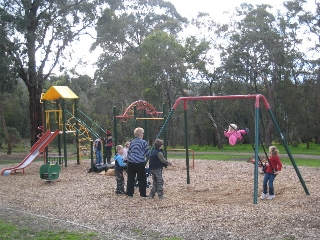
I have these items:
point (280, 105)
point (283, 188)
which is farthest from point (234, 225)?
point (280, 105)

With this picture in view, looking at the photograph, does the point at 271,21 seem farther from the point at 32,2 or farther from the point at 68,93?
the point at 68,93

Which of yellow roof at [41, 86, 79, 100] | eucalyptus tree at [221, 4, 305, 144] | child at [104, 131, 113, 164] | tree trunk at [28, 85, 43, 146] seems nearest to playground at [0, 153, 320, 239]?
child at [104, 131, 113, 164]

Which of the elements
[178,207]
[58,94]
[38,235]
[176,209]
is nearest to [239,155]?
[58,94]

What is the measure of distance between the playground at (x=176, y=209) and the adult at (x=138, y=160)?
355mm

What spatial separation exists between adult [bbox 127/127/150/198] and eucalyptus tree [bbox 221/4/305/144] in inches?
1116

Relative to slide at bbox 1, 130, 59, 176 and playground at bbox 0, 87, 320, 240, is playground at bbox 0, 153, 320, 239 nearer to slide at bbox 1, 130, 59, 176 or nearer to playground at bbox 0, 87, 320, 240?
playground at bbox 0, 87, 320, 240

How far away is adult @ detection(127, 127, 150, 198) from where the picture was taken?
33.1ft

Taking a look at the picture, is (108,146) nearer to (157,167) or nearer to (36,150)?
(36,150)

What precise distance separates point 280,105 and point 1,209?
130ft

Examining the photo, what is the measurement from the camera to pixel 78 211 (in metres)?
8.73

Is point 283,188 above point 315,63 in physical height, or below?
below

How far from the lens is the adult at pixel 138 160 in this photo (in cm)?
1009

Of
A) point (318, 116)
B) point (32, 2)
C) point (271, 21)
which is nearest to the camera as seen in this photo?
point (32, 2)

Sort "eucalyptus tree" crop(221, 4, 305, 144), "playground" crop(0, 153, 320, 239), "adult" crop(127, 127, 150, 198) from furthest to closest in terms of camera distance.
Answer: "eucalyptus tree" crop(221, 4, 305, 144) → "adult" crop(127, 127, 150, 198) → "playground" crop(0, 153, 320, 239)
